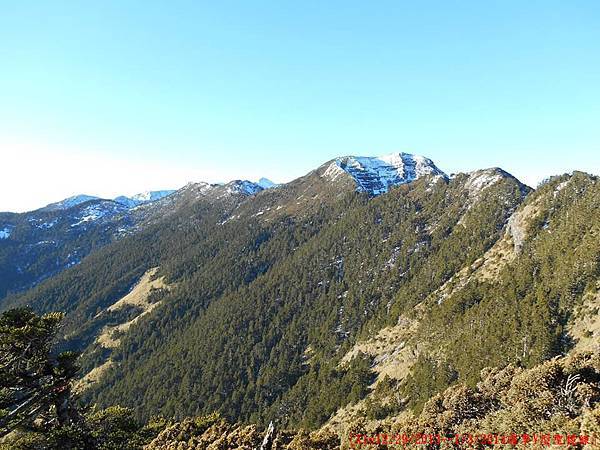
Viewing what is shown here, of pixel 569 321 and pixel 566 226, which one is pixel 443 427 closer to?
pixel 569 321

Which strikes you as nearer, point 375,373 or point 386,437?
point 386,437

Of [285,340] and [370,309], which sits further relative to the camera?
[285,340]

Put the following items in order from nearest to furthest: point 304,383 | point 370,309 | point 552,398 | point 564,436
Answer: point 564,436 → point 552,398 → point 304,383 → point 370,309

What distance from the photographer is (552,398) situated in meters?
31.1

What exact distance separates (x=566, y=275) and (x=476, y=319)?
25.9 metres

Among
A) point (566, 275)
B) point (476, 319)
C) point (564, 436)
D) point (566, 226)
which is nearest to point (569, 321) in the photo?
point (566, 275)

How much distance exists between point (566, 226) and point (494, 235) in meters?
40.1

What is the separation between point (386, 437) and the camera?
32.2m

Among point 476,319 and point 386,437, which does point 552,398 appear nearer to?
point 386,437

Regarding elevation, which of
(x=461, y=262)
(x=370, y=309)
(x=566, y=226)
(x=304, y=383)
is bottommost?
(x=304, y=383)

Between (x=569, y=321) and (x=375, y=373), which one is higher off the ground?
(x=569, y=321)

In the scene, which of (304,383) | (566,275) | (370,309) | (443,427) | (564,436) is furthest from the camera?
(370,309)

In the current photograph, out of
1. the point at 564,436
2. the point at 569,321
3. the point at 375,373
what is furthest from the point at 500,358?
the point at 564,436

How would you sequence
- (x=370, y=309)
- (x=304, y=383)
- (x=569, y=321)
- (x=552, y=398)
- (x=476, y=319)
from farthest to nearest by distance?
1. (x=370, y=309)
2. (x=304, y=383)
3. (x=476, y=319)
4. (x=569, y=321)
5. (x=552, y=398)
